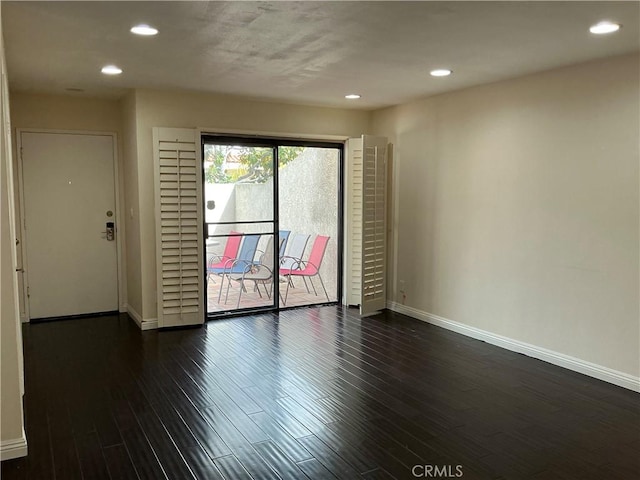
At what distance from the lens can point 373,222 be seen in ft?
18.6

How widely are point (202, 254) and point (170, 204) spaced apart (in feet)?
2.00

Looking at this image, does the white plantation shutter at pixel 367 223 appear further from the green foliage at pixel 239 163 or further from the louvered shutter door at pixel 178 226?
the louvered shutter door at pixel 178 226

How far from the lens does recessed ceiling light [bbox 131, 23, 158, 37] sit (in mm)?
2939

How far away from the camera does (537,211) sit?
166 inches

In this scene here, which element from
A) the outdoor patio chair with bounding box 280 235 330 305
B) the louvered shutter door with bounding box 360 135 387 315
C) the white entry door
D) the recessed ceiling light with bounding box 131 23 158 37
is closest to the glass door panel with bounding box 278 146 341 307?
the outdoor patio chair with bounding box 280 235 330 305

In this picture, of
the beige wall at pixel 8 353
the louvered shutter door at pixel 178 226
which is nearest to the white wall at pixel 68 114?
the louvered shutter door at pixel 178 226

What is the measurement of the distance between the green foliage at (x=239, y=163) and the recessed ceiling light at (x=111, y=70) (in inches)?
52.8

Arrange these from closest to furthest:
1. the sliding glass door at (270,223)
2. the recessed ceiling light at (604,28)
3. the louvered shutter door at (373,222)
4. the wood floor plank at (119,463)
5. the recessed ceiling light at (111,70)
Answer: the wood floor plank at (119,463) → the recessed ceiling light at (604,28) → the recessed ceiling light at (111,70) → the sliding glass door at (270,223) → the louvered shutter door at (373,222)

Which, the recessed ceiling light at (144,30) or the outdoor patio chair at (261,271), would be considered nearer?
the recessed ceiling light at (144,30)

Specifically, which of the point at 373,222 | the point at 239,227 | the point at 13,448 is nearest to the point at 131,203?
the point at 239,227

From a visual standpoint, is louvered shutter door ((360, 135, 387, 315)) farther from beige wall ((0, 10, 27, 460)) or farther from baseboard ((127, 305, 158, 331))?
beige wall ((0, 10, 27, 460))

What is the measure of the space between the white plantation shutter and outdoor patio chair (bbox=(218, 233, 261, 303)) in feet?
3.77

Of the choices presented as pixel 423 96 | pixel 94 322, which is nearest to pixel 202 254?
pixel 94 322

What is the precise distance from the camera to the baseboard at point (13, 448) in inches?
104
